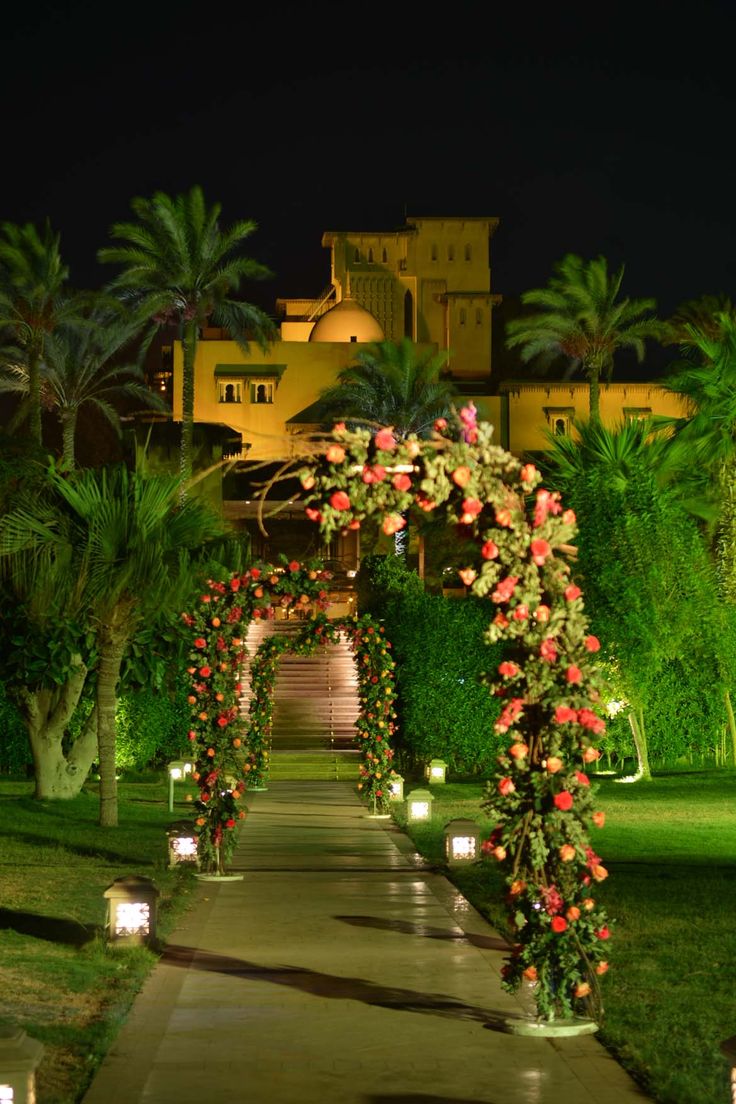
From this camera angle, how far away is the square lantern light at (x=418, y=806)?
78.2 ft

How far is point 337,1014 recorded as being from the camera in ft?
32.3

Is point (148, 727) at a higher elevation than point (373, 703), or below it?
below

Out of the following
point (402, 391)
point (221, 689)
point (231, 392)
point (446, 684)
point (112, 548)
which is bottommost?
point (221, 689)

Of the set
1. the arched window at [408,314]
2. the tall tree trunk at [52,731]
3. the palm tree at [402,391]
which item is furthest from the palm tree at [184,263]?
the arched window at [408,314]

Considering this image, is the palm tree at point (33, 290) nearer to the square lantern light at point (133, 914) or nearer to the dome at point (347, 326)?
the dome at point (347, 326)

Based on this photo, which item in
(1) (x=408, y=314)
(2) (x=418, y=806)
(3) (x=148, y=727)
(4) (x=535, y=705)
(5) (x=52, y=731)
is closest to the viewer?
(4) (x=535, y=705)

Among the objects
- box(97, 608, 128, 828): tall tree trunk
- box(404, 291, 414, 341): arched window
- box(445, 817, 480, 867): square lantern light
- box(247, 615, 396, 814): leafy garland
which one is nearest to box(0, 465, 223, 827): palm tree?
box(97, 608, 128, 828): tall tree trunk

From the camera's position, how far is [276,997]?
10.4 m

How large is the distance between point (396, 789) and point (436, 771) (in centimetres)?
473

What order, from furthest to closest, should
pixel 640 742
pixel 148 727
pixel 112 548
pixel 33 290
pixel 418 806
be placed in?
pixel 33 290 < pixel 148 727 < pixel 640 742 < pixel 418 806 < pixel 112 548

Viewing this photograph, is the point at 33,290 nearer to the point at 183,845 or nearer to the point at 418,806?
the point at 418,806

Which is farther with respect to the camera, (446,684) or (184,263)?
(184,263)

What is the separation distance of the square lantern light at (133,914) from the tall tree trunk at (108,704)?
33.9 ft

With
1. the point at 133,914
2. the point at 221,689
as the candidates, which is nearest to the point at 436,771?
the point at 221,689
